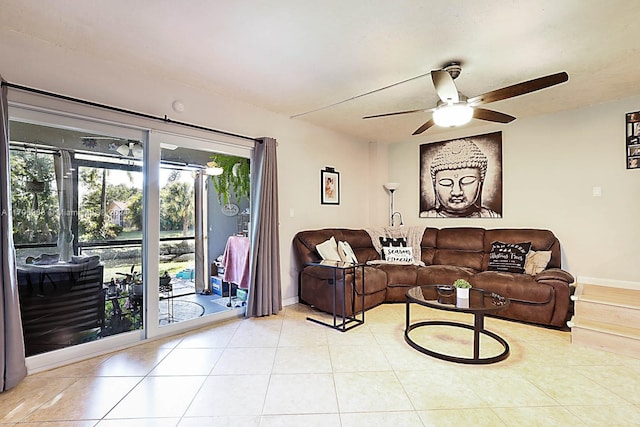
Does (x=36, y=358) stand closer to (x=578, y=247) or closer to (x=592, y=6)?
(x=592, y=6)

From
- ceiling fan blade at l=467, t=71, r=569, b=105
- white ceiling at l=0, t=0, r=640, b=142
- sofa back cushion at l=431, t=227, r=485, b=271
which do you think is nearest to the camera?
white ceiling at l=0, t=0, r=640, b=142

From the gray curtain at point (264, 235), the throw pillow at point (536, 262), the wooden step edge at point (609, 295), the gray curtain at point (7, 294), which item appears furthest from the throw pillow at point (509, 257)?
the gray curtain at point (7, 294)

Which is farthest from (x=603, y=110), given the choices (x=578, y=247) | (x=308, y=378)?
(x=308, y=378)

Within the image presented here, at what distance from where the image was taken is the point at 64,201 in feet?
8.57

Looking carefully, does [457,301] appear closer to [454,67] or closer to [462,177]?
[454,67]

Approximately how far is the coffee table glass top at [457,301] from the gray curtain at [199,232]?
2326 millimetres

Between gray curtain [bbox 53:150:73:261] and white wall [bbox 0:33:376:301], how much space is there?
22.4 inches

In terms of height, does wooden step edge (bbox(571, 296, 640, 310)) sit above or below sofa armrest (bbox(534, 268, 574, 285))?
below

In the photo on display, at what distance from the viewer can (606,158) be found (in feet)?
12.4

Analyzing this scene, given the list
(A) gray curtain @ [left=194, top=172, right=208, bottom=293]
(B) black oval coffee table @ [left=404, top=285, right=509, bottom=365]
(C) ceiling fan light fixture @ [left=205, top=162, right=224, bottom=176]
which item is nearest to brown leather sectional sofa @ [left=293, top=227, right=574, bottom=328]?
(B) black oval coffee table @ [left=404, top=285, right=509, bottom=365]

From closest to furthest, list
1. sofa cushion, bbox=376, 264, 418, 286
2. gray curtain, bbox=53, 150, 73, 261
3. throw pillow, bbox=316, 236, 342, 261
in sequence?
1. gray curtain, bbox=53, 150, 73, 261
2. throw pillow, bbox=316, 236, 342, 261
3. sofa cushion, bbox=376, 264, 418, 286

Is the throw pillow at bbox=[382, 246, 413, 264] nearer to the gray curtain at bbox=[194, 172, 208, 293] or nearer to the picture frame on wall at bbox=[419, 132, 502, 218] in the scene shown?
the picture frame on wall at bbox=[419, 132, 502, 218]

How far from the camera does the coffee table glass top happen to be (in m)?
2.55

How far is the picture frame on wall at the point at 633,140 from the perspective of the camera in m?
3.60
